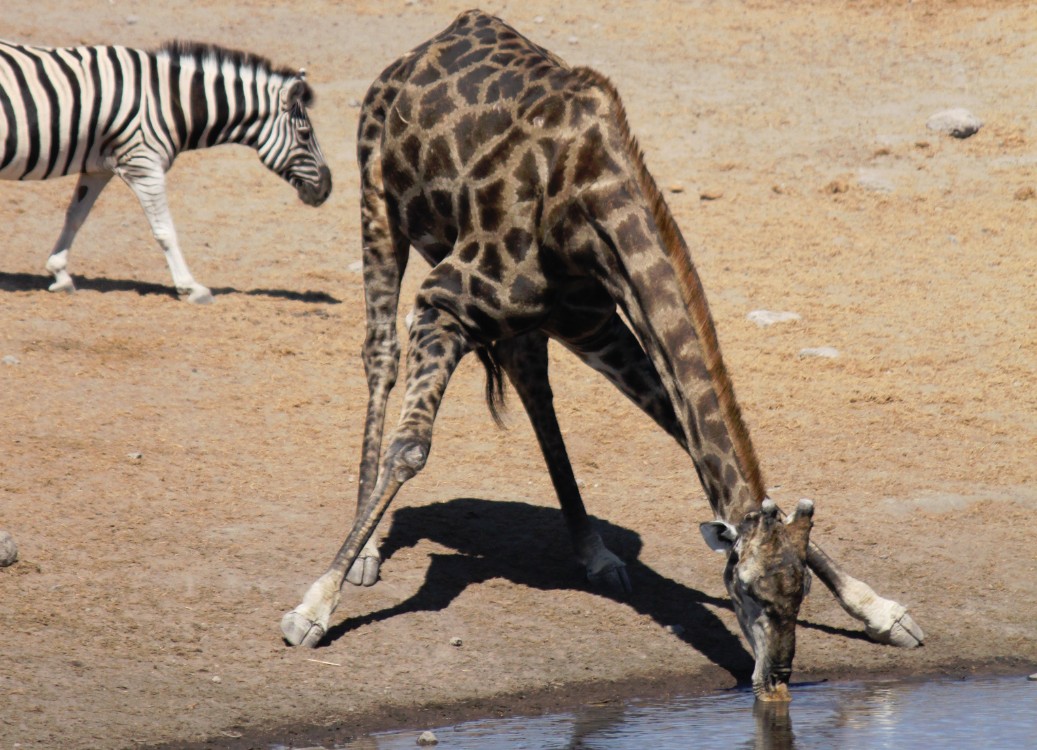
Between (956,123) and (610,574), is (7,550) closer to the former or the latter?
(610,574)

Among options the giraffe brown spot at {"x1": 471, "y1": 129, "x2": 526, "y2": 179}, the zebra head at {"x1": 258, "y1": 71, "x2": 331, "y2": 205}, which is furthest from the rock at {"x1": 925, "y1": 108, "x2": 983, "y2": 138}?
the giraffe brown spot at {"x1": 471, "y1": 129, "x2": 526, "y2": 179}

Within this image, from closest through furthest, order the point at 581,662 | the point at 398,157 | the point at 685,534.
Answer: the point at 581,662 → the point at 398,157 → the point at 685,534

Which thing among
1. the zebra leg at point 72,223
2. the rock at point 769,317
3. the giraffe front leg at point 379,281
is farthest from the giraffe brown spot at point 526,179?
the zebra leg at point 72,223

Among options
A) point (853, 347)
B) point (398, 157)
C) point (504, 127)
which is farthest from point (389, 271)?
point (853, 347)

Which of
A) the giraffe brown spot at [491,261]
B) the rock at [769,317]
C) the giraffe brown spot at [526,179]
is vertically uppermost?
the giraffe brown spot at [526,179]

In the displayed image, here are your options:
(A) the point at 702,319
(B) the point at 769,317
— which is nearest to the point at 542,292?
(A) the point at 702,319

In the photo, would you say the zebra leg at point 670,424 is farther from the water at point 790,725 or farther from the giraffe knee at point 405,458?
the giraffe knee at point 405,458

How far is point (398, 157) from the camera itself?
694cm

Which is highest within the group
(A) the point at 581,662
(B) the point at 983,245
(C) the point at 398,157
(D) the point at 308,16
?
(D) the point at 308,16

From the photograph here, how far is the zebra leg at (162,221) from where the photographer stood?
11.3 meters

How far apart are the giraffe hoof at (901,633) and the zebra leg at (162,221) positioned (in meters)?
6.58

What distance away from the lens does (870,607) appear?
20.7 feet

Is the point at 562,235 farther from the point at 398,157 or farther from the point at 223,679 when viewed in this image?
the point at 223,679

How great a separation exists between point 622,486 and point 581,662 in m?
2.25
